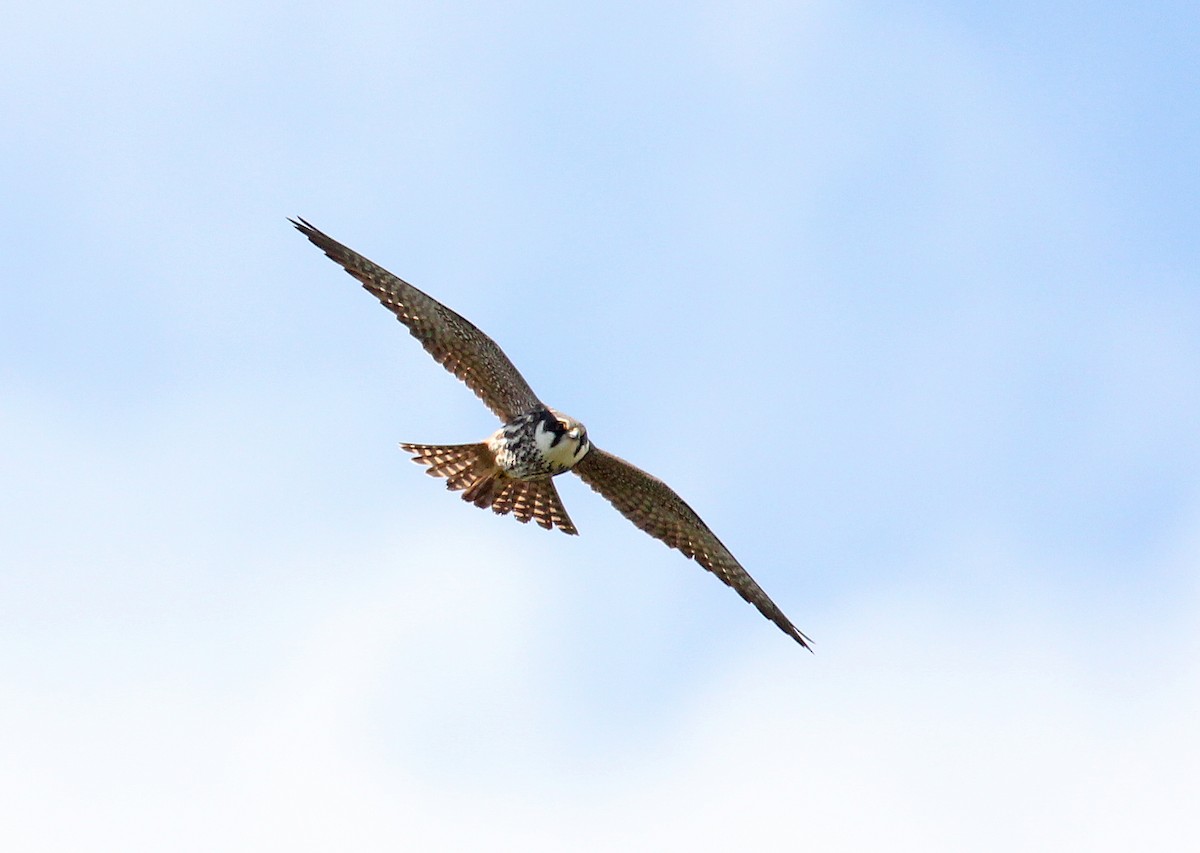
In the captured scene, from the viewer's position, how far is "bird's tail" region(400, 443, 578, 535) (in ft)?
49.8

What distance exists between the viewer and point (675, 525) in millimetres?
15898

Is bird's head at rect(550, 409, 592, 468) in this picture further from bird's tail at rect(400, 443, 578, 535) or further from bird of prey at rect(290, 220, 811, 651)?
bird's tail at rect(400, 443, 578, 535)

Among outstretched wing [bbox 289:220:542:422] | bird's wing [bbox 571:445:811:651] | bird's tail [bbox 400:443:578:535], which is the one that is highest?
bird's wing [bbox 571:445:811:651]

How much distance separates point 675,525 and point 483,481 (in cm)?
192

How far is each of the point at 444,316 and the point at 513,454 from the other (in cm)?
133

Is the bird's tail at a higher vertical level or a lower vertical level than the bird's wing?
lower

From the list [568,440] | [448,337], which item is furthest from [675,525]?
[448,337]

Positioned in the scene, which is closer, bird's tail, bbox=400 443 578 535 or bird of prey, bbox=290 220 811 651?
bird of prey, bbox=290 220 811 651

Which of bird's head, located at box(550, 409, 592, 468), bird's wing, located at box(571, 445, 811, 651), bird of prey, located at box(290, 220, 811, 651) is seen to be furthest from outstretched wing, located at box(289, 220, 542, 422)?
bird's wing, located at box(571, 445, 811, 651)

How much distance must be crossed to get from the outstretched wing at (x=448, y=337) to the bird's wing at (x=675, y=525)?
1053 millimetres

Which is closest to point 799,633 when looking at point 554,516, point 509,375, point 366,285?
point 554,516

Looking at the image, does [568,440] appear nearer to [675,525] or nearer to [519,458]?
[519,458]

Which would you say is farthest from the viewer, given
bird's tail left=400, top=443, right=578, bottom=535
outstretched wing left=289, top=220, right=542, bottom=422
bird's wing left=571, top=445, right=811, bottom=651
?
bird's wing left=571, top=445, right=811, bottom=651

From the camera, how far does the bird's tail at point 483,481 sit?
15.2 metres
